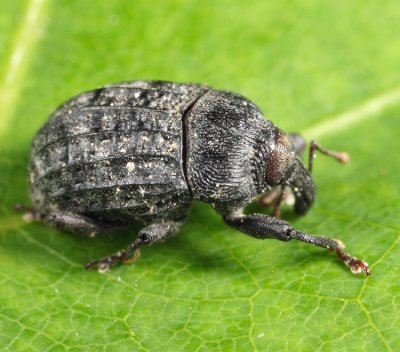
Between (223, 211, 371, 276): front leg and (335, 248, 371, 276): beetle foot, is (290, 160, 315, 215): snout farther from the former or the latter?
(335, 248, 371, 276): beetle foot

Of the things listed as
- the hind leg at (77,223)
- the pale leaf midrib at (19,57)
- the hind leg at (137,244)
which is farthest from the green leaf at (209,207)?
the hind leg at (77,223)

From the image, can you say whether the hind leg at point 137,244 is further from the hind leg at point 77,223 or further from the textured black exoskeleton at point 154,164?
the hind leg at point 77,223

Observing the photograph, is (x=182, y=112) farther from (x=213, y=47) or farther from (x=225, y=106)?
(x=213, y=47)

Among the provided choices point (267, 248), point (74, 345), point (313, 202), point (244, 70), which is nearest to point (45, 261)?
point (74, 345)

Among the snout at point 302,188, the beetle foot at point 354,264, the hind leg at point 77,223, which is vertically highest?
the snout at point 302,188

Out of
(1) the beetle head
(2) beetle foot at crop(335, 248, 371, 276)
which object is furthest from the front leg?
(1) the beetle head

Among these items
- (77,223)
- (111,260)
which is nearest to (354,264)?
(111,260)

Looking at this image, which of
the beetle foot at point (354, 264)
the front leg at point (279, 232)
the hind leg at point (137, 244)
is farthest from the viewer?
the hind leg at point (137, 244)

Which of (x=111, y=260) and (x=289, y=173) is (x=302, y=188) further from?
(x=111, y=260)
